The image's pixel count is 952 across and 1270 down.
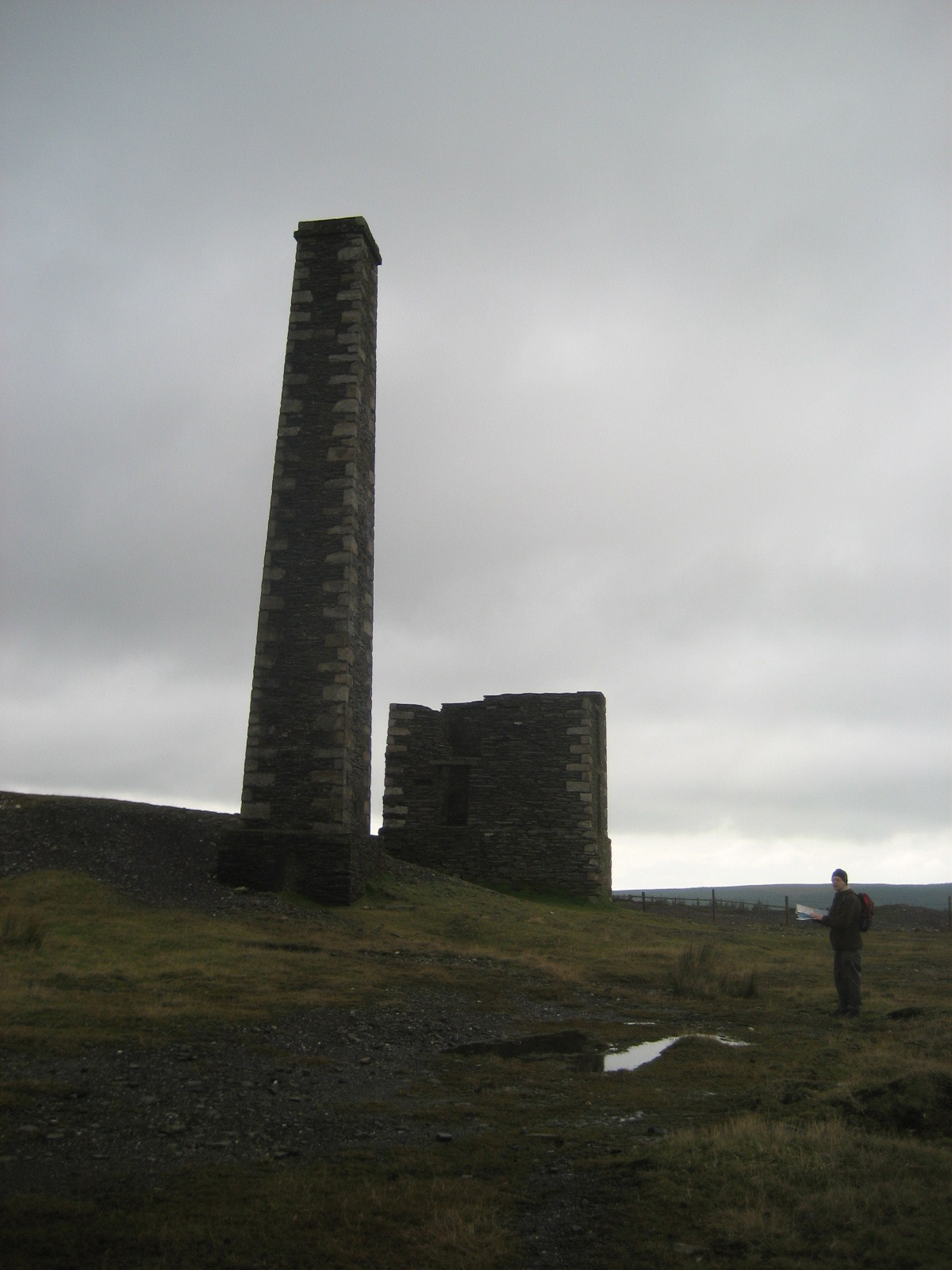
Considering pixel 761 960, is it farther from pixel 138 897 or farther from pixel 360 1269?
pixel 360 1269

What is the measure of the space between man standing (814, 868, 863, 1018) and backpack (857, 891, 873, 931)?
0.08ft

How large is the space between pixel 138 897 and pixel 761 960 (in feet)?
31.1

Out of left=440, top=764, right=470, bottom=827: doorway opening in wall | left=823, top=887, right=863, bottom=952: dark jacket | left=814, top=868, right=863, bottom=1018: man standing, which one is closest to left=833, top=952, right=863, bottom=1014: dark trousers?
left=814, top=868, right=863, bottom=1018: man standing

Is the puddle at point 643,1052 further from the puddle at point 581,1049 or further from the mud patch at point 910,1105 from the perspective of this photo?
the mud patch at point 910,1105

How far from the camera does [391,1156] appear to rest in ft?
17.1

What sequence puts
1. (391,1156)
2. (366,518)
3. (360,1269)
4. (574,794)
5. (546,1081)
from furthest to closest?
(574,794) → (366,518) → (546,1081) → (391,1156) → (360,1269)

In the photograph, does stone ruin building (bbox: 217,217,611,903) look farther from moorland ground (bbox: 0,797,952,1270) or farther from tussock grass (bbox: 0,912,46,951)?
tussock grass (bbox: 0,912,46,951)

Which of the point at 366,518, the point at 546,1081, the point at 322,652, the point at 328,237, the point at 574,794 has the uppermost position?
the point at 328,237

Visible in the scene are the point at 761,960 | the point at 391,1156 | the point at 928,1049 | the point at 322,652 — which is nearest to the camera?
the point at 391,1156

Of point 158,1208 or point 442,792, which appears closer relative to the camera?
point 158,1208

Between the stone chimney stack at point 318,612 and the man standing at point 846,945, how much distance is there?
24.6 feet

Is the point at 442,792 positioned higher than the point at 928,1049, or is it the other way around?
the point at 442,792

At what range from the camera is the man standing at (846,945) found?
1029cm

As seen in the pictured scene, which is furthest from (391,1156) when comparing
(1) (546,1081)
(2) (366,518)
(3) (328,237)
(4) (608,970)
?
(3) (328,237)
